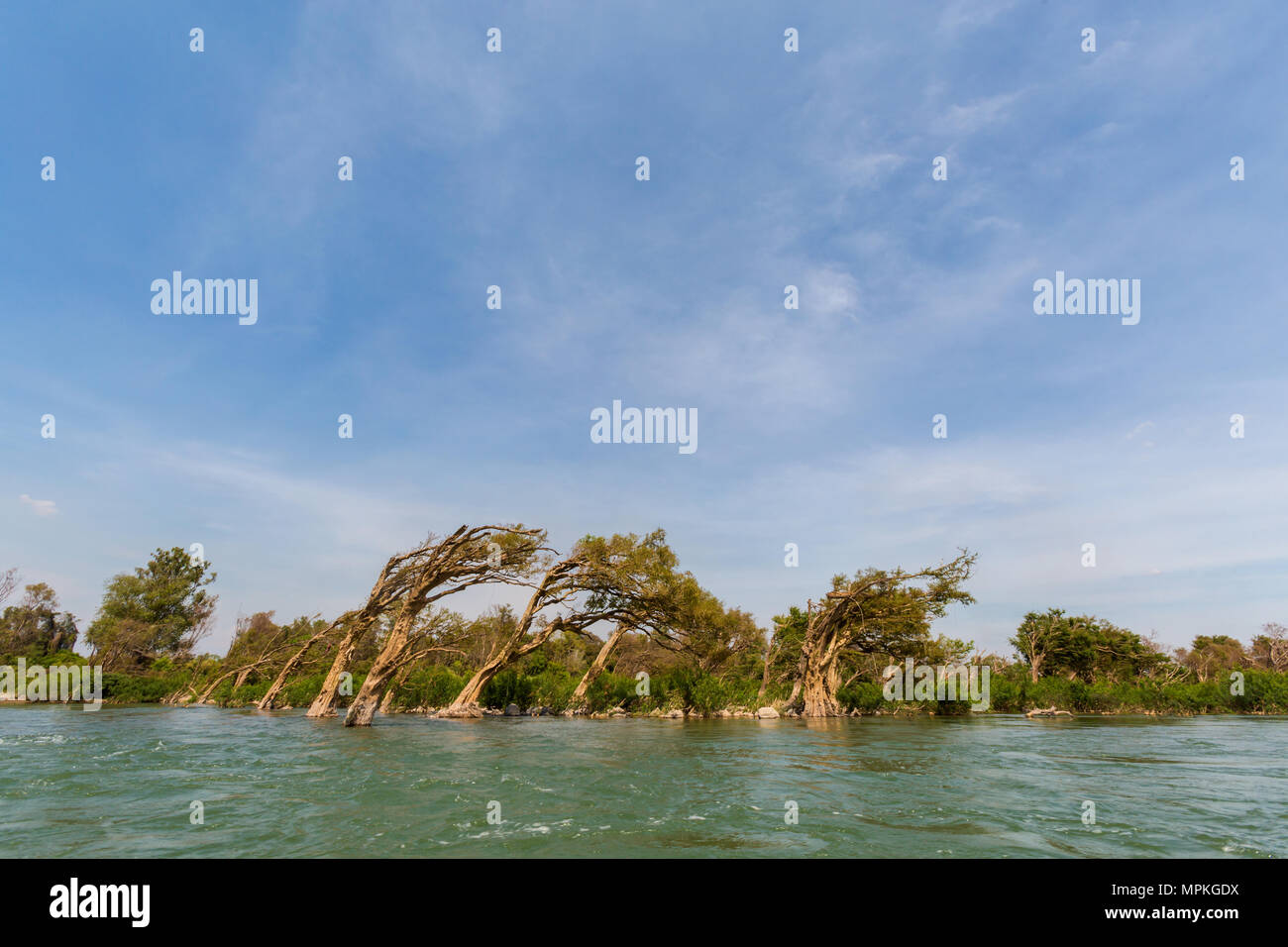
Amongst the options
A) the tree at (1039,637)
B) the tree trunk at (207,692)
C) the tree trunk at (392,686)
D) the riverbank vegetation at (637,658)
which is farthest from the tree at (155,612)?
the tree at (1039,637)

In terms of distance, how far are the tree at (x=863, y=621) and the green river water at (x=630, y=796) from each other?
1406cm

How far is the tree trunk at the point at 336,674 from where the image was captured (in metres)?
31.9

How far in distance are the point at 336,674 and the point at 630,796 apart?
27.0m

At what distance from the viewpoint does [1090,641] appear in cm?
5359

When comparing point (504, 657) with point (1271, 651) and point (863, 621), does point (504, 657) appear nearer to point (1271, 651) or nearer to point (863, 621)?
point (863, 621)

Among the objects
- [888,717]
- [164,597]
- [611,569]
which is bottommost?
[888,717]

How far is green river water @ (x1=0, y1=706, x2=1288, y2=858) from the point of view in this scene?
892 centimetres

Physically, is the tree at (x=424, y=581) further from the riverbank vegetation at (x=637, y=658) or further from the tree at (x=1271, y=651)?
the tree at (x=1271, y=651)

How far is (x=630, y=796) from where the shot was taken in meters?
12.6

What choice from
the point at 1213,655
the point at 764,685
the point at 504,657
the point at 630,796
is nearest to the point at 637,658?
Result: the point at 764,685

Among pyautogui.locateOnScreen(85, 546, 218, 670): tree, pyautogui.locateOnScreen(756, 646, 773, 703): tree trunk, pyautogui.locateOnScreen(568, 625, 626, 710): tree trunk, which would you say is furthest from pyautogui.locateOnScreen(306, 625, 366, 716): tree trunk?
pyautogui.locateOnScreen(85, 546, 218, 670): tree
